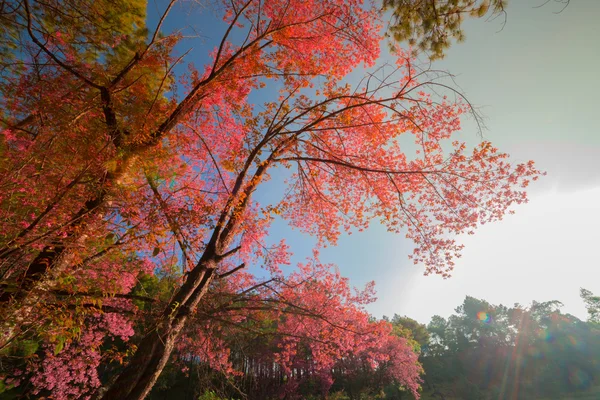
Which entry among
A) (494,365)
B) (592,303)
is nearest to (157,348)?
(494,365)

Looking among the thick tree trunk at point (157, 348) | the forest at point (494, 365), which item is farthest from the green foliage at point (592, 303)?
the thick tree trunk at point (157, 348)

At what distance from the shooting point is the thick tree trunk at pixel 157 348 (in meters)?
2.98

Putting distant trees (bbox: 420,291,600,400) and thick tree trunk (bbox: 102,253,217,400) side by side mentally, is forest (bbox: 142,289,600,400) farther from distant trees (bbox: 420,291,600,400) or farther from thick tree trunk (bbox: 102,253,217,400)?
thick tree trunk (bbox: 102,253,217,400)

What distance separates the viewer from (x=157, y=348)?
3.28 metres

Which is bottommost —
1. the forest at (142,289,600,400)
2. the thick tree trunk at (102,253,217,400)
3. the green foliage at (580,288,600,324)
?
the thick tree trunk at (102,253,217,400)

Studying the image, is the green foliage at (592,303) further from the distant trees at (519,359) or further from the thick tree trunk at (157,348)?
the thick tree trunk at (157,348)

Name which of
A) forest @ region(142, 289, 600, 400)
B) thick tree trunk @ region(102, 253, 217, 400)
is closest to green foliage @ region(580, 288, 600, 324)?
forest @ region(142, 289, 600, 400)

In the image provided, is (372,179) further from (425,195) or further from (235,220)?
(235,220)

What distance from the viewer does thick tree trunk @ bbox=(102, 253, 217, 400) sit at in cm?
298

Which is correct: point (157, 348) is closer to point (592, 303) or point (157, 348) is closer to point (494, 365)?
point (494, 365)

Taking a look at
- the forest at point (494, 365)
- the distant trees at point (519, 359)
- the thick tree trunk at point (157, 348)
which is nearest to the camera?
the thick tree trunk at point (157, 348)

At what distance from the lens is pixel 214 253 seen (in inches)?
165

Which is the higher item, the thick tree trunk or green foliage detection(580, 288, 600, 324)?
green foliage detection(580, 288, 600, 324)

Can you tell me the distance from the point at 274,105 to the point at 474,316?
65.9m
